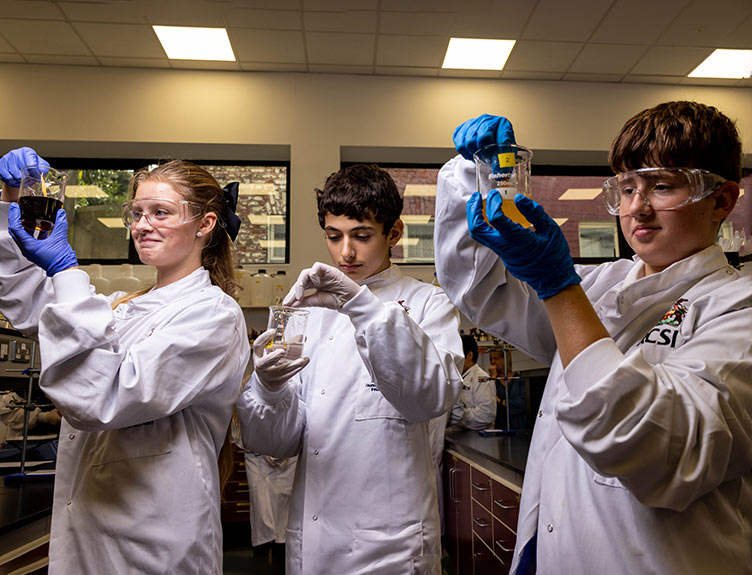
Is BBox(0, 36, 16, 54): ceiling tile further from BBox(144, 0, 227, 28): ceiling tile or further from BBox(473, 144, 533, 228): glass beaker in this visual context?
BBox(473, 144, 533, 228): glass beaker

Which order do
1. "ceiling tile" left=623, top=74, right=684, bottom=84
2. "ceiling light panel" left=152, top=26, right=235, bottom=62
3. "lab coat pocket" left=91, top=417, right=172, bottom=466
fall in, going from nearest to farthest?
"lab coat pocket" left=91, top=417, right=172, bottom=466 < "ceiling light panel" left=152, top=26, right=235, bottom=62 < "ceiling tile" left=623, top=74, right=684, bottom=84

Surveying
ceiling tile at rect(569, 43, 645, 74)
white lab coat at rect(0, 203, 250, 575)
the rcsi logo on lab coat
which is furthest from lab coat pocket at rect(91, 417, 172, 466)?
ceiling tile at rect(569, 43, 645, 74)

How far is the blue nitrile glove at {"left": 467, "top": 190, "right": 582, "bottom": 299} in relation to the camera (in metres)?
0.93

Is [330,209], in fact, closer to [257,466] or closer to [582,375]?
[582,375]

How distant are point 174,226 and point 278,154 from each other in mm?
4223

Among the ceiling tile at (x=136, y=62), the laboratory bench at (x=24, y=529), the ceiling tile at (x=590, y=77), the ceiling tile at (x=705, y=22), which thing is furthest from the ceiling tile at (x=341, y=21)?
the laboratory bench at (x=24, y=529)

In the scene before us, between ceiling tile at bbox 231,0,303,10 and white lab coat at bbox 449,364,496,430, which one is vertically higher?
ceiling tile at bbox 231,0,303,10

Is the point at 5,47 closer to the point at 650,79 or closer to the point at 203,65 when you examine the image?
the point at 203,65

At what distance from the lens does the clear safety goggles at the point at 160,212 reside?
156cm

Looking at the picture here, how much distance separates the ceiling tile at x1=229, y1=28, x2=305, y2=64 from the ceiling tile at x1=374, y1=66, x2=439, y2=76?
737mm

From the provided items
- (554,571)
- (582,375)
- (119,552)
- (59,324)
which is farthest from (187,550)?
(582,375)

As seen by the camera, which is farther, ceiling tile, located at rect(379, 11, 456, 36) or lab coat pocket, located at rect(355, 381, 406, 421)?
ceiling tile, located at rect(379, 11, 456, 36)

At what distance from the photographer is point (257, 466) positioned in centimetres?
418

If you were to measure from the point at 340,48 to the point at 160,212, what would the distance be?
13.1 feet
